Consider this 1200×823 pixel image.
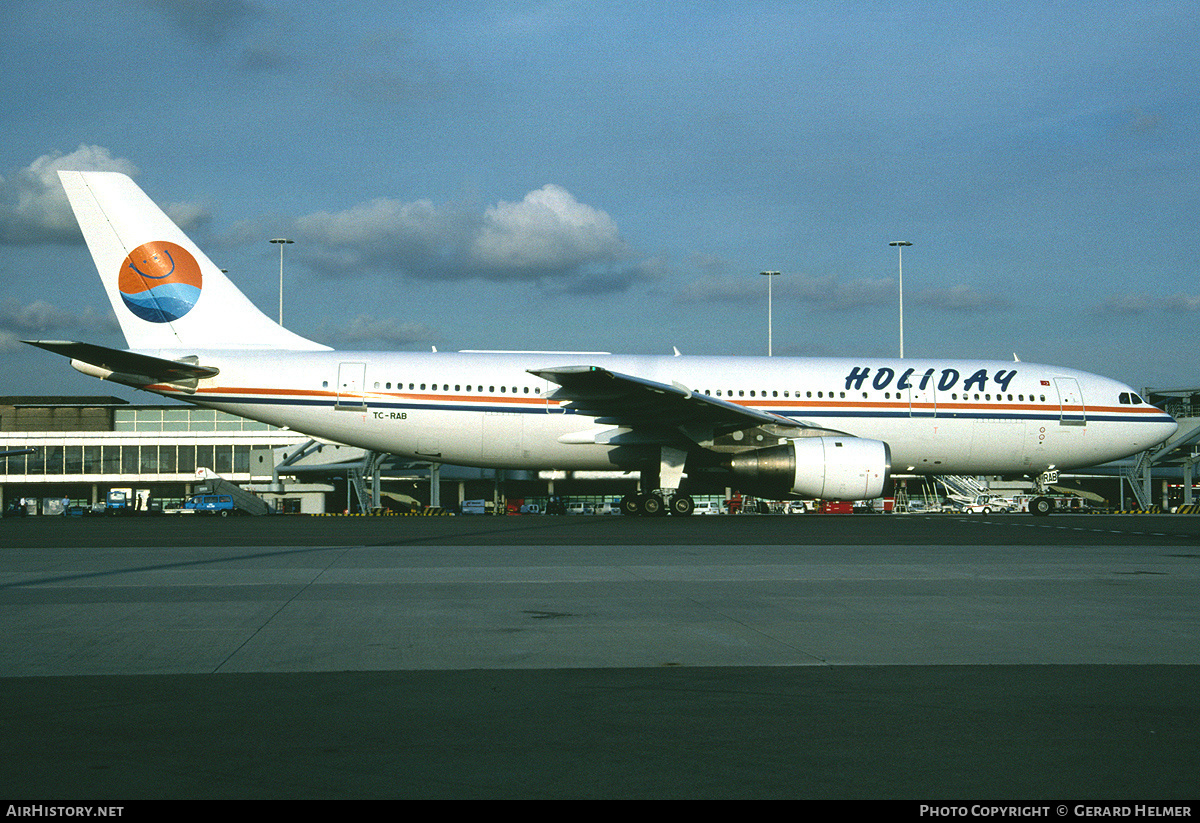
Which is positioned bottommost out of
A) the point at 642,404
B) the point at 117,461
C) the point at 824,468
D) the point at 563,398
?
the point at 824,468

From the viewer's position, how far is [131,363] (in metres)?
21.8

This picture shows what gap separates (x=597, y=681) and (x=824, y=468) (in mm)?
16786

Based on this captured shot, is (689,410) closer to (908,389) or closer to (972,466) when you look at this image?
(908,389)

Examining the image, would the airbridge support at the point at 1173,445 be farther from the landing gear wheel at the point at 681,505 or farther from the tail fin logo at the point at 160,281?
the tail fin logo at the point at 160,281

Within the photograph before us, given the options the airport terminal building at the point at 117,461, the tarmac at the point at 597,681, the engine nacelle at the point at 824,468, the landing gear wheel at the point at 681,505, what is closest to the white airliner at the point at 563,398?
the engine nacelle at the point at 824,468

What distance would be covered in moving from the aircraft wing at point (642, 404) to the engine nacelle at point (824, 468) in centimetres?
105

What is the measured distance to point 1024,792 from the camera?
11.0ft

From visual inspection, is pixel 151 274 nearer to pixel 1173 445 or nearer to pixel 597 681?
pixel 597 681

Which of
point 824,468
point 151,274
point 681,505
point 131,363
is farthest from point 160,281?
point 824,468

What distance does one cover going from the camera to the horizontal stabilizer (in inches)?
814

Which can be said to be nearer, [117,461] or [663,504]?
[663,504]

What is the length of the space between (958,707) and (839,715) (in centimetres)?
60

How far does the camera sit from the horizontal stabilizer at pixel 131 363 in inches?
814

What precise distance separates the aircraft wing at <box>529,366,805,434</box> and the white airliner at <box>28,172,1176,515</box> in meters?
0.05
